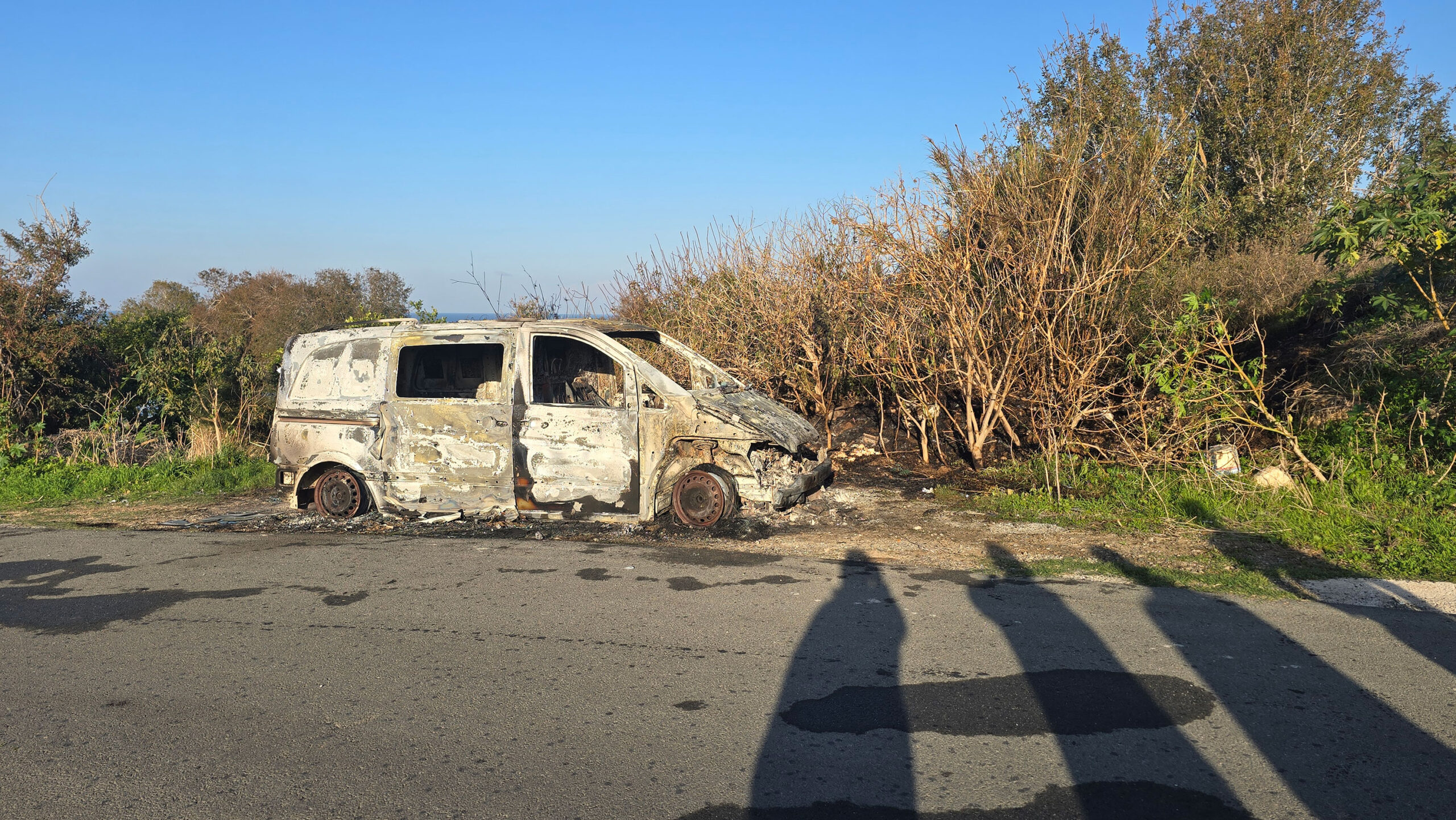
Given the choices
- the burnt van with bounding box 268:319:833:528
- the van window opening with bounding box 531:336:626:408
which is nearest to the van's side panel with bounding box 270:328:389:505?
the burnt van with bounding box 268:319:833:528

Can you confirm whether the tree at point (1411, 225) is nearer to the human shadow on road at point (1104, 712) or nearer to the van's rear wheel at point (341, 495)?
the human shadow on road at point (1104, 712)

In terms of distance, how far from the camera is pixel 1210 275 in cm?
1139

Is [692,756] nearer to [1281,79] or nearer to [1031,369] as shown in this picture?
[1031,369]

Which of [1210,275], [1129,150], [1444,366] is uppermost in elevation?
[1129,150]

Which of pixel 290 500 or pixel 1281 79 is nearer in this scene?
pixel 290 500

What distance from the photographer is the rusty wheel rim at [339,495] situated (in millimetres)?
8398

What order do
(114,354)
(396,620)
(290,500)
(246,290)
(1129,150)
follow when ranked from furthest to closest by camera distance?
(246,290) < (114,354) < (1129,150) < (290,500) < (396,620)

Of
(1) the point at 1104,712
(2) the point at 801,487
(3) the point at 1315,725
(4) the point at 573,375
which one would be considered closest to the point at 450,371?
(4) the point at 573,375

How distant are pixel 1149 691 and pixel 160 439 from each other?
13.6 metres

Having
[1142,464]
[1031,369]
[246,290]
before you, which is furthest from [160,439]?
[246,290]

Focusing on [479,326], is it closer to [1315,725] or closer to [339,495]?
[339,495]

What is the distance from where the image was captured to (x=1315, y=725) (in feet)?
12.4

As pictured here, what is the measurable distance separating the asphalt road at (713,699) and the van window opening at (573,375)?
2.19 metres

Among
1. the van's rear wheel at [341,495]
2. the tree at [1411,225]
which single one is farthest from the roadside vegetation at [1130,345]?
the van's rear wheel at [341,495]
